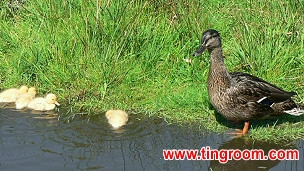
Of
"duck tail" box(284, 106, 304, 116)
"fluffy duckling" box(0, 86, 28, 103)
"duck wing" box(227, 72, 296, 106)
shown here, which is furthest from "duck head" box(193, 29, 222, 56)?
"fluffy duckling" box(0, 86, 28, 103)

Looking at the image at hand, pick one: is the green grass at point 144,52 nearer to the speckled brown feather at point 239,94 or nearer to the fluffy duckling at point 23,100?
the speckled brown feather at point 239,94

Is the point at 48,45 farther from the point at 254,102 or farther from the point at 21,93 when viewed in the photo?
the point at 254,102

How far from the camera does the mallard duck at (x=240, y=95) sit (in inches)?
256

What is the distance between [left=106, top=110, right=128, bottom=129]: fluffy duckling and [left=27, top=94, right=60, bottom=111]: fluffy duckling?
2.77ft

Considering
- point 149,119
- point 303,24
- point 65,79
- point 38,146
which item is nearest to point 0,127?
point 38,146

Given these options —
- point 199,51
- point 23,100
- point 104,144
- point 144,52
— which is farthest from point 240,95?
point 23,100

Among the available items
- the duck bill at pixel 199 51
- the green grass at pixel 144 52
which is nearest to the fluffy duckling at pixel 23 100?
the green grass at pixel 144 52

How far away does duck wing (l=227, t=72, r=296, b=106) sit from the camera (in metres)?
6.50

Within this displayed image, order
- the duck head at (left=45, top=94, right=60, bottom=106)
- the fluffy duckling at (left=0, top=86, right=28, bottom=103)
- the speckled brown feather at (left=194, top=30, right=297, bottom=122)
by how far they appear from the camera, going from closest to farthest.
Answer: the speckled brown feather at (left=194, top=30, right=297, bottom=122) < the duck head at (left=45, top=94, right=60, bottom=106) < the fluffy duckling at (left=0, top=86, right=28, bottom=103)

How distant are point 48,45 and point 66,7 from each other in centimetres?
92

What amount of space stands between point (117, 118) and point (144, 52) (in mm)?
1814

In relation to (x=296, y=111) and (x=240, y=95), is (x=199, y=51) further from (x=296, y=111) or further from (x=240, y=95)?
(x=296, y=111)

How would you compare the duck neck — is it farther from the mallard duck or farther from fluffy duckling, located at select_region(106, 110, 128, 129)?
fluffy duckling, located at select_region(106, 110, 128, 129)

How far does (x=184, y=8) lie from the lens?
29.1 feet
